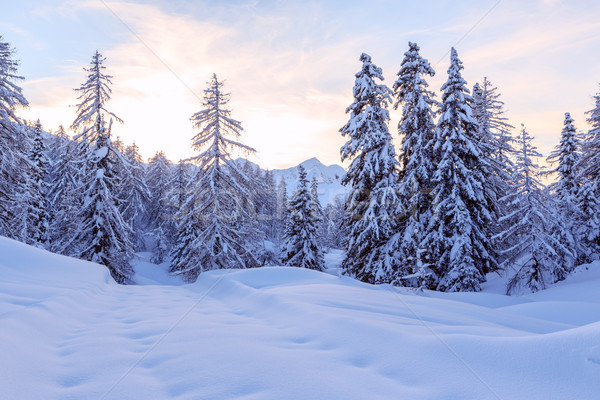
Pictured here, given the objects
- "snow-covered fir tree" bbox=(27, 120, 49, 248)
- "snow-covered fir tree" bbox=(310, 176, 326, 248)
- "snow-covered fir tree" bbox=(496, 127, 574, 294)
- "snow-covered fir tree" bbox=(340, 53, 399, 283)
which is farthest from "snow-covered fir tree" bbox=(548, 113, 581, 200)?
"snow-covered fir tree" bbox=(27, 120, 49, 248)

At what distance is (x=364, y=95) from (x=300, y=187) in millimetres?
11109

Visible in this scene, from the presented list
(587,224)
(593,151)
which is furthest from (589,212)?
(593,151)

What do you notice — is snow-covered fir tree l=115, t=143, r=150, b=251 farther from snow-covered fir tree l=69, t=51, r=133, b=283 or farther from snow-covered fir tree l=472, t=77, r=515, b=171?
snow-covered fir tree l=472, t=77, r=515, b=171

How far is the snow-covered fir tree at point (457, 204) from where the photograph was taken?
1688cm

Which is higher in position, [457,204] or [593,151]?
[593,151]

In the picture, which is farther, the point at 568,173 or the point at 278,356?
the point at 568,173

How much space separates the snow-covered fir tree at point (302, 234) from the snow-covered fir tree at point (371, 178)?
8.20 m

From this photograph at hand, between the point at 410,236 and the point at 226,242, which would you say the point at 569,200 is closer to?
the point at 410,236

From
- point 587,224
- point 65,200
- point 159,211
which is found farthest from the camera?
point 159,211

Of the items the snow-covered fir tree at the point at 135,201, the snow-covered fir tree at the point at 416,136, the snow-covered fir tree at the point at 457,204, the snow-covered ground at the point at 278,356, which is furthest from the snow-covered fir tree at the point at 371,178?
the snow-covered fir tree at the point at 135,201

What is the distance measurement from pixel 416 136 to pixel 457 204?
4443mm

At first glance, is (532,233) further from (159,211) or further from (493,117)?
(159,211)

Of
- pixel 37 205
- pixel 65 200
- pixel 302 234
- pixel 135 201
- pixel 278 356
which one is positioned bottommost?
pixel 302 234

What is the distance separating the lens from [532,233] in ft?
58.1
